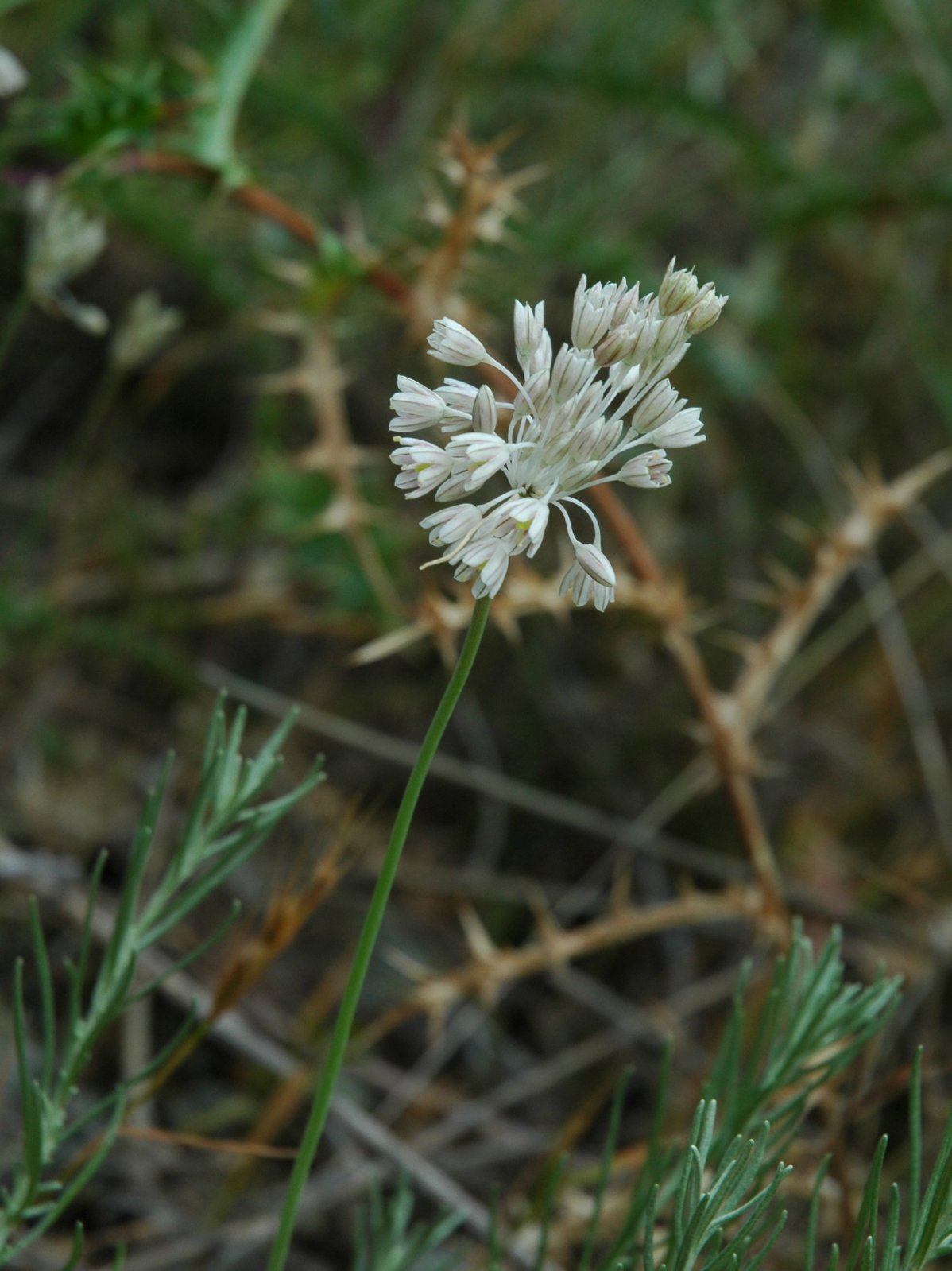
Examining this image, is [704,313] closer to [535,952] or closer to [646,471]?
[646,471]

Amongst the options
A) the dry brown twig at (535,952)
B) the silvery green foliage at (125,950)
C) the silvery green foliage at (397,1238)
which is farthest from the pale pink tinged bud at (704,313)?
the dry brown twig at (535,952)

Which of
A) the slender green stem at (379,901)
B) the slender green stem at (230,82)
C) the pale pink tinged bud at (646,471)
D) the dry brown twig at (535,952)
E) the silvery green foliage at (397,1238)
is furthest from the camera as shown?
the slender green stem at (230,82)

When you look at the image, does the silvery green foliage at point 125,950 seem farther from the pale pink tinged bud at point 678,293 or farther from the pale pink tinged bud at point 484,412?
the pale pink tinged bud at point 678,293

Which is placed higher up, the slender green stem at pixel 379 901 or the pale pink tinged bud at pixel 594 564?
the pale pink tinged bud at pixel 594 564

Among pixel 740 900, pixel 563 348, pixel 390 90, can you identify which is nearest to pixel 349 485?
pixel 740 900

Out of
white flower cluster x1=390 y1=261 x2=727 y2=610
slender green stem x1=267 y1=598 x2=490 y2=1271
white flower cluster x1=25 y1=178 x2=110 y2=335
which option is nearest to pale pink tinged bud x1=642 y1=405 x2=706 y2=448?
white flower cluster x1=390 y1=261 x2=727 y2=610

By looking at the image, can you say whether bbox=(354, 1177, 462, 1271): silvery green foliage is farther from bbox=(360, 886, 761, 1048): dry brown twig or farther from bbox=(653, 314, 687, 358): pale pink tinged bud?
bbox=(653, 314, 687, 358): pale pink tinged bud

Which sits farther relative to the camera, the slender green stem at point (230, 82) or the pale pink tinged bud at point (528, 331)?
the slender green stem at point (230, 82)
